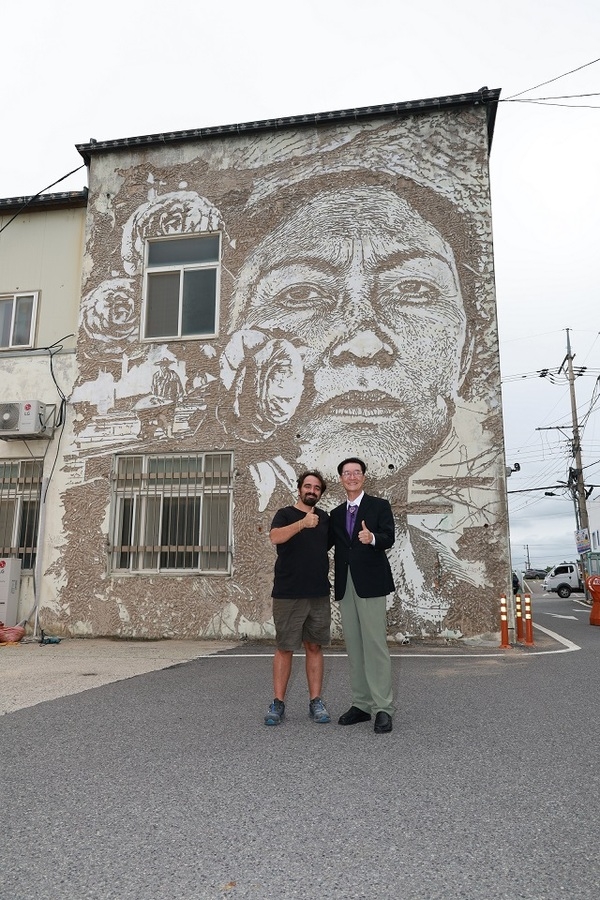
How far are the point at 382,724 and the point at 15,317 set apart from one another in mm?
10170

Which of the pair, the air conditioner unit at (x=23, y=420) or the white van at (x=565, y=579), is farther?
the white van at (x=565, y=579)

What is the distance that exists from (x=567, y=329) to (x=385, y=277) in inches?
→ 1338

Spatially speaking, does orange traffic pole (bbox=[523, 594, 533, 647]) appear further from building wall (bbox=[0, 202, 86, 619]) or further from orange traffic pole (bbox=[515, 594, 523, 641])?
building wall (bbox=[0, 202, 86, 619])

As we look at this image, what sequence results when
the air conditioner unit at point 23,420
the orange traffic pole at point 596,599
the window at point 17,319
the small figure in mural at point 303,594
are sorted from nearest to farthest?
the small figure in mural at point 303,594 → the air conditioner unit at point 23,420 → the window at point 17,319 → the orange traffic pole at point 596,599

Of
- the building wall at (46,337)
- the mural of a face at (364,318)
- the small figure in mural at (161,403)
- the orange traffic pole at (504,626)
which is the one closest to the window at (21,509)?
the building wall at (46,337)

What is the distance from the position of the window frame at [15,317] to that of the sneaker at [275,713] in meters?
8.86

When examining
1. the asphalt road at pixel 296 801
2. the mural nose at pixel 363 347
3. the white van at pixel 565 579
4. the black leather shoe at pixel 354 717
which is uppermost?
the mural nose at pixel 363 347

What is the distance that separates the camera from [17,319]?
39.2 feet

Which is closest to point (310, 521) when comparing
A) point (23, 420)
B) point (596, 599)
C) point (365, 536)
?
point (365, 536)

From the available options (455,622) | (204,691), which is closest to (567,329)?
(455,622)

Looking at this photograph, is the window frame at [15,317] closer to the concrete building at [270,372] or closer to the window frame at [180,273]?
the concrete building at [270,372]

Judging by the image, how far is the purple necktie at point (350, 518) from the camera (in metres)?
4.96

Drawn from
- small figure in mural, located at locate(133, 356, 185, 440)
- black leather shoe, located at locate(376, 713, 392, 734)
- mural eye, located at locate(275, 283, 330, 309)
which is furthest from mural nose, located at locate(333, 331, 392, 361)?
black leather shoe, located at locate(376, 713, 392, 734)

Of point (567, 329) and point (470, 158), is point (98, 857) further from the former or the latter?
point (567, 329)
